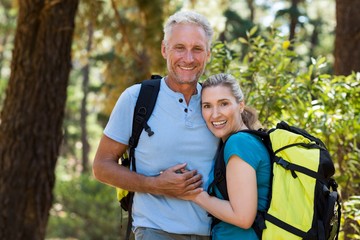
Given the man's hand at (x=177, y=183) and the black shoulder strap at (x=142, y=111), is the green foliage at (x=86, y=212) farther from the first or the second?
the man's hand at (x=177, y=183)

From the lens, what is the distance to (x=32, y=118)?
671 centimetres

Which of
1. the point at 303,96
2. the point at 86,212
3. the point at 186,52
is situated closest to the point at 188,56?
the point at 186,52

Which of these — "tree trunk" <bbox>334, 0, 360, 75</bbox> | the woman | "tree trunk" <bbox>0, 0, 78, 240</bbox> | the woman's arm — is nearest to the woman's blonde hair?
the woman

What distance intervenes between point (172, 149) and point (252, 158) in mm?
446

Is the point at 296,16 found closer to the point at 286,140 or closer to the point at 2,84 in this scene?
the point at 2,84

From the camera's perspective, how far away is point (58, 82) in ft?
22.4

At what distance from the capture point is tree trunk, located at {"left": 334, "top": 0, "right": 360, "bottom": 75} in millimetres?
6449

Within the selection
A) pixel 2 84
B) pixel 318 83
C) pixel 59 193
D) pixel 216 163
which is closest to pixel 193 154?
pixel 216 163

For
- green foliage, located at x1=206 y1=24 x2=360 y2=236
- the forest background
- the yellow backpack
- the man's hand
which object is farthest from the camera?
the forest background

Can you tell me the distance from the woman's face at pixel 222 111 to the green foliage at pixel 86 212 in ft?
38.5

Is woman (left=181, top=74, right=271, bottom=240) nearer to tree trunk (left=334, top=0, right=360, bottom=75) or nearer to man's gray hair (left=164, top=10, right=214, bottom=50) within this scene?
man's gray hair (left=164, top=10, right=214, bottom=50)

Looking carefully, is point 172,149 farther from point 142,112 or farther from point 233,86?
point 233,86

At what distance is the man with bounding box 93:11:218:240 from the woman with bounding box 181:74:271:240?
3.6 inches

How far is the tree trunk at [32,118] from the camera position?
668cm
